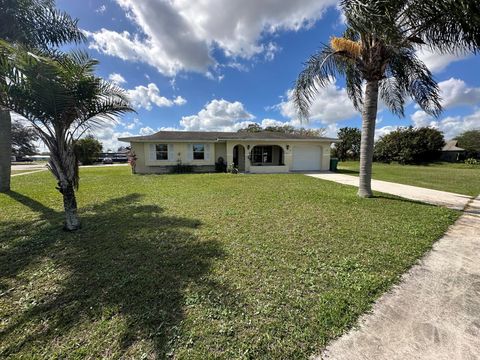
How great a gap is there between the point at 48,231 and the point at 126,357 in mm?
4657

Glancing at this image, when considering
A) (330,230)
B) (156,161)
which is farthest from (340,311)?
(156,161)

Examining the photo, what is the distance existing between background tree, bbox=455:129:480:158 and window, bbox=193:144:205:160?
5243 centimetres

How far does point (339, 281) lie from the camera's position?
3.10 metres

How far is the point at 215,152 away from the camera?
62.3 ft

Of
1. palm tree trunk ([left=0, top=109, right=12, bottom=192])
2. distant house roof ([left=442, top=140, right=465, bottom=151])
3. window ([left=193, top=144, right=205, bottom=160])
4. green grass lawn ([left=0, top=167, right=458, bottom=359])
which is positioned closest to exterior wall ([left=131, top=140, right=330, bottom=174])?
window ([left=193, top=144, right=205, bottom=160])

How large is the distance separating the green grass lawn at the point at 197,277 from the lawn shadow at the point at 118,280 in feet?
0.05

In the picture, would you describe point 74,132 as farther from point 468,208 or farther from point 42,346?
point 468,208

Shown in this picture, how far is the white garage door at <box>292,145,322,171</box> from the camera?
65.0 ft

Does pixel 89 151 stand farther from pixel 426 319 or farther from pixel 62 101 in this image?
pixel 426 319

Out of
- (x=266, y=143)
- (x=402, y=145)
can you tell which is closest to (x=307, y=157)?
(x=266, y=143)

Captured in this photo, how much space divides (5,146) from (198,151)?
11600 mm

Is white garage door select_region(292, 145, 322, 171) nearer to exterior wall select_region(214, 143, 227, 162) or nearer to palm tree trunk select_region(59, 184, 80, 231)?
exterior wall select_region(214, 143, 227, 162)

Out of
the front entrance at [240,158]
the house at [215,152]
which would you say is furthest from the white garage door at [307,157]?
the front entrance at [240,158]

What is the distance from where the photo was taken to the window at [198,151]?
1850 centimetres
